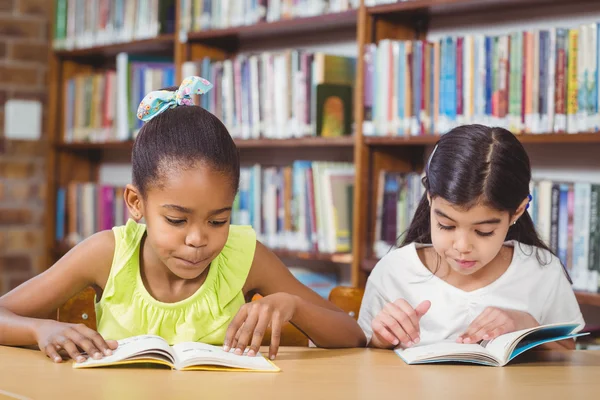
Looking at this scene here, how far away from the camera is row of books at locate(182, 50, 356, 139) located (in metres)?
2.97

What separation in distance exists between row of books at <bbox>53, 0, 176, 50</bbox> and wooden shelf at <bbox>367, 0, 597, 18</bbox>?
1.12 metres

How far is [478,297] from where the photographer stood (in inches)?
68.4

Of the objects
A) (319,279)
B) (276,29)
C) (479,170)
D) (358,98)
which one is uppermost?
(276,29)

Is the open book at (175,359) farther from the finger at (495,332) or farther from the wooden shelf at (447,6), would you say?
the wooden shelf at (447,6)

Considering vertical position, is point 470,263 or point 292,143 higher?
point 292,143

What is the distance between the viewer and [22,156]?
4.17 metres

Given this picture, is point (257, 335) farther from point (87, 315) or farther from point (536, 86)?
point (536, 86)

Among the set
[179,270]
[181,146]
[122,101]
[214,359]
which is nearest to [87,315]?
[179,270]

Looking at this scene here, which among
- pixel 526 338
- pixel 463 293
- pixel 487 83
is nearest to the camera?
pixel 526 338

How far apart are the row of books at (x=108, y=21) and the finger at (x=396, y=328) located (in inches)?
93.3

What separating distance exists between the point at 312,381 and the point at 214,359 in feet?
0.47

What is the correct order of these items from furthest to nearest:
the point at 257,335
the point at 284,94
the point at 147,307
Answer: the point at 284,94 < the point at 147,307 < the point at 257,335

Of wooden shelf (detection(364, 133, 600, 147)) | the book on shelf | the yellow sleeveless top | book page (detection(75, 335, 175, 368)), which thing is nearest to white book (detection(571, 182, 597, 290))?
wooden shelf (detection(364, 133, 600, 147))

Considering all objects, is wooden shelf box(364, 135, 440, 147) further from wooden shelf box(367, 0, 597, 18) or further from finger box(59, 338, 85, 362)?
finger box(59, 338, 85, 362)
